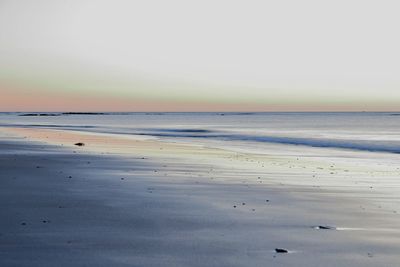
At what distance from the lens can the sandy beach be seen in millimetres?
7625

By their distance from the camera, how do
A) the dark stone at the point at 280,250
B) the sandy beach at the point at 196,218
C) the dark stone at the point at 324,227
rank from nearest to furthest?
the sandy beach at the point at 196,218 < the dark stone at the point at 280,250 < the dark stone at the point at 324,227

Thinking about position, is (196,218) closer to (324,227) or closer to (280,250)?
(324,227)

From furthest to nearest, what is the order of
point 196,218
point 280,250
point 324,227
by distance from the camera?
1. point 196,218
2. point 324,227
3. point 280,250

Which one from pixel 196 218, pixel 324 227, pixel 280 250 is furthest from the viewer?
pixel 196 218

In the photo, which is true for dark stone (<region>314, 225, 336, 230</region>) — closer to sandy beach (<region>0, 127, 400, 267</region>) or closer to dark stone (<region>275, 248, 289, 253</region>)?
sandy beach (<region>0, 127, 400, 267</region>)

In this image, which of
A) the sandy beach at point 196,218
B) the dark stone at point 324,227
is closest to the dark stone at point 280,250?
the sandy beach at point 196,218

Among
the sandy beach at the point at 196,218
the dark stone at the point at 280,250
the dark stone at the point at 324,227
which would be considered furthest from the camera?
the dark stone at the point at 324,227

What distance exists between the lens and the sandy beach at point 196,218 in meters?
7.62

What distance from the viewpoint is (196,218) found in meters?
10.5

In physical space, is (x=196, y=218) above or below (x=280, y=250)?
below

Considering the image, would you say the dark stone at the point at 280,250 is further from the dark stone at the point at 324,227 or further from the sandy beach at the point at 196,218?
the dark stone at the point at 324,227

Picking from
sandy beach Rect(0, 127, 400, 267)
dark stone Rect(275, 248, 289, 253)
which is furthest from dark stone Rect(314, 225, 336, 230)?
dark stone Rect(275, 248, 289, 253)

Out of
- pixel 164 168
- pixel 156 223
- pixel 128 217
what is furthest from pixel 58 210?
pixel 164 168

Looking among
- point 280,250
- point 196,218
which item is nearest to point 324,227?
point 280,250
